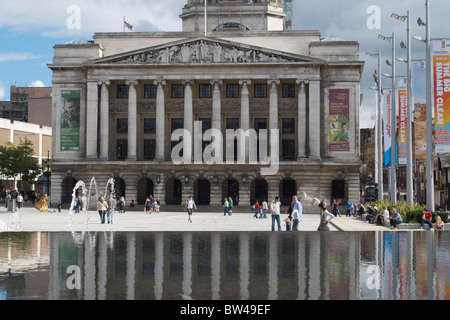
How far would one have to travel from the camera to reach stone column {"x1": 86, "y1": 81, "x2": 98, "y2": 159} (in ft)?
254

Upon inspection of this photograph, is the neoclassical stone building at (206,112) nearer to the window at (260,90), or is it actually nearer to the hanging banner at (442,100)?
the window at (260,90)

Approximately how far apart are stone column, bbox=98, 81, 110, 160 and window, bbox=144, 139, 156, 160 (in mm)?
5314

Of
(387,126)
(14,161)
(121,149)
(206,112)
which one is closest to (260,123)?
(206,112)

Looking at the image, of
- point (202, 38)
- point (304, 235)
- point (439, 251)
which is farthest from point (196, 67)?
point (439, 251)

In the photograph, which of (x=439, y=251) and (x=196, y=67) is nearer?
(x=439, y=251)

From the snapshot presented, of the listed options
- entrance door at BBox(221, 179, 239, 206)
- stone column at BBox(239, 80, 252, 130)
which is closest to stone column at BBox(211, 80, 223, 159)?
stone column at BBox(239, 80, 252, 130)

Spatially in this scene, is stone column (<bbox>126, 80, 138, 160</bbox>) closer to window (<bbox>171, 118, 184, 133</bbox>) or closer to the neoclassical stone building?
the neoclassical stone building

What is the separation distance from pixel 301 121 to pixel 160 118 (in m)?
16.8

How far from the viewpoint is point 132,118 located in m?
77.6

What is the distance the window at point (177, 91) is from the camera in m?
80.5

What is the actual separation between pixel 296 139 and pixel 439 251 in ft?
188

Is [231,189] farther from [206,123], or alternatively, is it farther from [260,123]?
[260,123]
